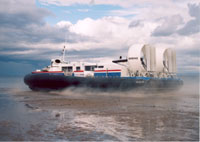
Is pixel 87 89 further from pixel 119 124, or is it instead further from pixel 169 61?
pixel 119 124

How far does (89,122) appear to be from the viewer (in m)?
8.30

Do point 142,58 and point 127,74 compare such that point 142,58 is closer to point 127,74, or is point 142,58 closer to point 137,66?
point 137,66

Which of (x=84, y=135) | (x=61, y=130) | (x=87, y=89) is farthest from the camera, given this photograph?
(x=87, y=89)

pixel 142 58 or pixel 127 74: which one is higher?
pixel 142 58

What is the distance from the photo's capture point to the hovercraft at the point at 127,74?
734 inches

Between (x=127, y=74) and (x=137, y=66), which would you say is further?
(x=127, y=74)

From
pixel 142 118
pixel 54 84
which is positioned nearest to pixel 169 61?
pixel 54 84

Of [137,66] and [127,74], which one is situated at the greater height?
[137,66]

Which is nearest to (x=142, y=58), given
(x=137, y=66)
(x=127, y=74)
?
(x=137, y=66)

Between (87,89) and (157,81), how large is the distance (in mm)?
6130

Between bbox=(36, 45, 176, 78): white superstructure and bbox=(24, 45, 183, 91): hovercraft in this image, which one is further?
bbox=(36, 45, 176, 78): white superstructure

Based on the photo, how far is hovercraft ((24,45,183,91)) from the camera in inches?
734

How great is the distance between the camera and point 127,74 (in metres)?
20.0

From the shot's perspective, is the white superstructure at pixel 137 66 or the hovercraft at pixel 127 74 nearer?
the hovercraft at pixel 127 74
